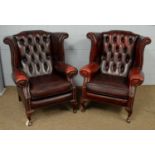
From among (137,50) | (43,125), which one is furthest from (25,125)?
(137,50)

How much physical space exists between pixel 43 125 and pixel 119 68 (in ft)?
4.25

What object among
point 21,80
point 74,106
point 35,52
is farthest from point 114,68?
point 21,80

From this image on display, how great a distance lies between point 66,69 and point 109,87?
588 mm

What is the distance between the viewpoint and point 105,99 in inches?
97.3

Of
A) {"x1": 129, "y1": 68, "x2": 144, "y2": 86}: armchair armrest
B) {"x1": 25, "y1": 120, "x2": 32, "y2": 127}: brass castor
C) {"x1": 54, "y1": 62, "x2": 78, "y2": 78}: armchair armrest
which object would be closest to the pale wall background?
{"x1": 54, "y1": 62, "x2": 78, "y2": 78}: armchair armrest

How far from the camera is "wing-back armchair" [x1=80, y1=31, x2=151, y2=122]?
2.38 meters

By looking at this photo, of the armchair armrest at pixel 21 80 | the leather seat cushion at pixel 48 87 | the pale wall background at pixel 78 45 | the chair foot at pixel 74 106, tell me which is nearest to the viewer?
the armchair armrest at pixel 21 80

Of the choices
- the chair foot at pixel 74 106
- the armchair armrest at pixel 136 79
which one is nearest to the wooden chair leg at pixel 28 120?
the chair foot at pixel 74 106

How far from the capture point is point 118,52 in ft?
9.11

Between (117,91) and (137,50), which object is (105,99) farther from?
(137,50)

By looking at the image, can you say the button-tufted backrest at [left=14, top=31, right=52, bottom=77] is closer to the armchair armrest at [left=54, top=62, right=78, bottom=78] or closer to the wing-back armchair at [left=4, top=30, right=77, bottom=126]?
the wing-back armchair at [left=4, top=30, right=77, bottom=126]

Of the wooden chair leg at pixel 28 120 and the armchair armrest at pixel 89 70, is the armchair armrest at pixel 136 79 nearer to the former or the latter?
the armchair armrest at pixel 89 70

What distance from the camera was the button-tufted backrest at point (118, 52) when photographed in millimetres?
2703

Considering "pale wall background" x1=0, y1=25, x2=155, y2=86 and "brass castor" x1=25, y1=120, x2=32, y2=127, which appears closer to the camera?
"brass castor" x1=25, y1=120, x2=32, y2=127
